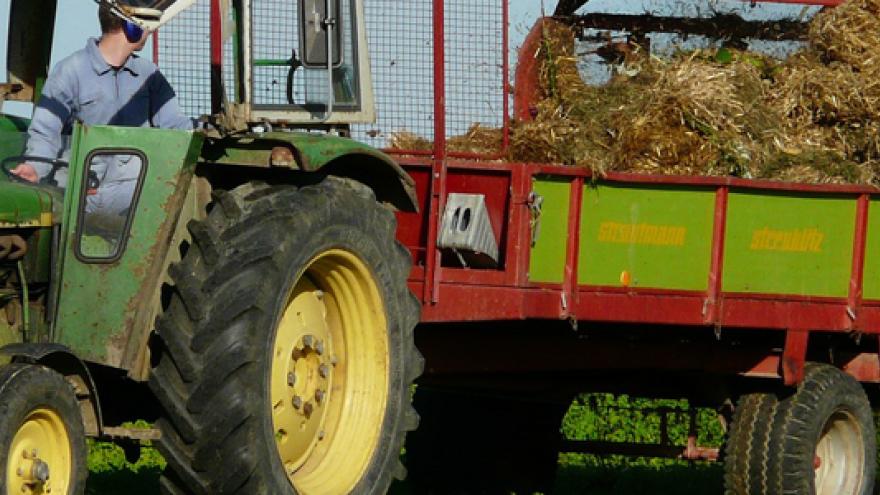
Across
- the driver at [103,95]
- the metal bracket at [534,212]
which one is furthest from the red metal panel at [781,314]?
the driver at [103,95]

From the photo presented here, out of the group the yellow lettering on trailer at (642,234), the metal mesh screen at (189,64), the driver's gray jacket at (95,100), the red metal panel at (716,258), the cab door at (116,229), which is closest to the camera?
the cab door at (116,229)

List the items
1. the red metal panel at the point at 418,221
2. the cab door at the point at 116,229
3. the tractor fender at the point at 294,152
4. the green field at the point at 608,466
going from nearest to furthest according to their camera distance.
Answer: the cab door at the point at 116,229, the tractor fender at the point at 294,152, the red metal panel at the point at 418,221, the green field at the point at 608,466

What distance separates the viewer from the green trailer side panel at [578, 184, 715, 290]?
7.81m

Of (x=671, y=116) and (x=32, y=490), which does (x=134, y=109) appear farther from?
(x=671, y=116)

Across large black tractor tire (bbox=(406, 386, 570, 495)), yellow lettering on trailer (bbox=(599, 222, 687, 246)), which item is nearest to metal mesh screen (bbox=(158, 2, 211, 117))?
yellow lettering on trailer (bbox=(599, 222, 687, 246))

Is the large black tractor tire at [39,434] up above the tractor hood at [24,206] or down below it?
below

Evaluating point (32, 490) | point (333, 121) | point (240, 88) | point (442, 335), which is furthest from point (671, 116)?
point (32, 490)

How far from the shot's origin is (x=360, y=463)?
21.9ft

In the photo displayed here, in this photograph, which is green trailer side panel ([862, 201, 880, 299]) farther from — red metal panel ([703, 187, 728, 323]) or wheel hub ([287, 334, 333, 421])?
wheel hub ([287, 334, 333, 421])

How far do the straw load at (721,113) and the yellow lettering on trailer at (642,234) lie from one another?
10.5 inches

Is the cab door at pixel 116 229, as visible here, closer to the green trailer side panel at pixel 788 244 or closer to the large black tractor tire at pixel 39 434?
the large black tractor tire at pixel 39 434

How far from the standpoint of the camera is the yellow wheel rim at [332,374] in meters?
6.39

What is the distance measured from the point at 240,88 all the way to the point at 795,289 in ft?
10.9

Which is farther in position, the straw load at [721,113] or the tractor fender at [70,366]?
the straw load at [721,113]
